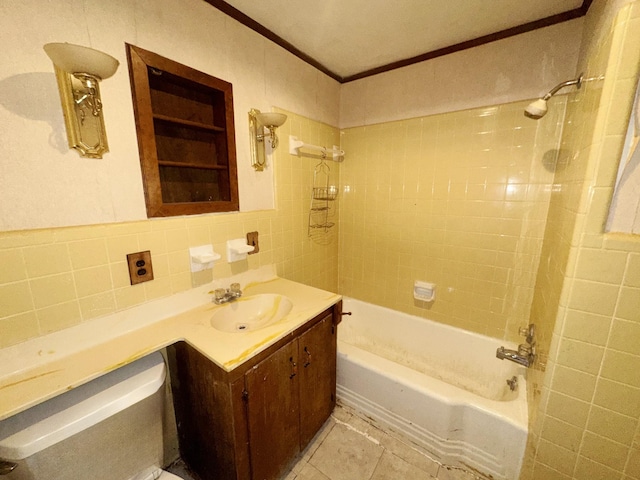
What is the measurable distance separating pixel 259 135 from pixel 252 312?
1088mm

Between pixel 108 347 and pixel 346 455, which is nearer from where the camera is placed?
pixel 108 347

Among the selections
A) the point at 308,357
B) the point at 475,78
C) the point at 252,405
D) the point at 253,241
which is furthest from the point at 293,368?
the point at 475,78

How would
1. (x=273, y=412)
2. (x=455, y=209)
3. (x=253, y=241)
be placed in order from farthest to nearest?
(x=455, y=209) < (x=253, y=241) < (x=273, y=412)

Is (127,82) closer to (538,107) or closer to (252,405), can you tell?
(252,405)

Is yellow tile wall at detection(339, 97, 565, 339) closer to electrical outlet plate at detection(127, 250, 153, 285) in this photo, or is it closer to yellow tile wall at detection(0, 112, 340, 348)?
yellow tile wall at detection(0, 112, 340, 348)

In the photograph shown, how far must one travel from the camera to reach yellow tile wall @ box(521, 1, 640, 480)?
2.54 feet

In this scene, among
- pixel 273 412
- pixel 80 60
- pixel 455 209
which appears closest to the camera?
pixel 80 60

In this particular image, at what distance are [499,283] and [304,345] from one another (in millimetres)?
1481

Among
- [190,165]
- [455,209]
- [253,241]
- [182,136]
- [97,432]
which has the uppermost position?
[182,136]

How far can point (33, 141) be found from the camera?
2.74 feet

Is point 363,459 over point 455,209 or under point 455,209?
under

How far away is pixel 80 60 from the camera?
0.76 metres

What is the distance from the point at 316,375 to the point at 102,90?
1651 millimetres

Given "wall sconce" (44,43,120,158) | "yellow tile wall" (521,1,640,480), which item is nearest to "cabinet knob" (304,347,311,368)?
"yellow tile wall" (521,1,640,480)
